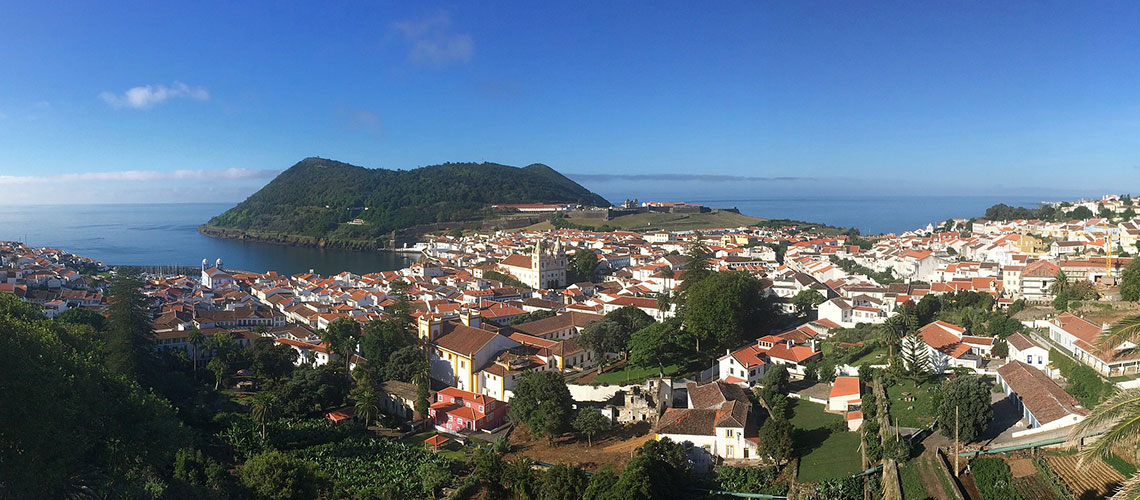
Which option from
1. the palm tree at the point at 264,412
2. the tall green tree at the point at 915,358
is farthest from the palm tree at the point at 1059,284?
the palm tree at the point at 264,412

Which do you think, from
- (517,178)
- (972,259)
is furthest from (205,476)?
(517,178)

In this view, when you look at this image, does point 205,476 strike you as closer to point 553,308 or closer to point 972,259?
point 553,308

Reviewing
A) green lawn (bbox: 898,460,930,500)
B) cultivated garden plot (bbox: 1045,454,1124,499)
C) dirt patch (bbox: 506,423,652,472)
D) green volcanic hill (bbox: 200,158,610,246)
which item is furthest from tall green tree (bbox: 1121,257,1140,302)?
green volcanic hill (bbox: 200,158,610,246)

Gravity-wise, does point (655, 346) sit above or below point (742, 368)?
above

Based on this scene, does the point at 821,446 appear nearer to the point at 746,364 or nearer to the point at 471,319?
the point at 746,364

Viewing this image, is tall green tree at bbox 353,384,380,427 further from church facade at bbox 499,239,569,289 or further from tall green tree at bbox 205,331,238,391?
church facade at bbox 499,239,569,289

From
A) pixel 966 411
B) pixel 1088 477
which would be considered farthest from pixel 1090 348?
pixel 1088 477

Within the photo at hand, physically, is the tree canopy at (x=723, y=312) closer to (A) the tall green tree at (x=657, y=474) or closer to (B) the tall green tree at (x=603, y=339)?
(B) the tall green tree at (x=603, y=339)
